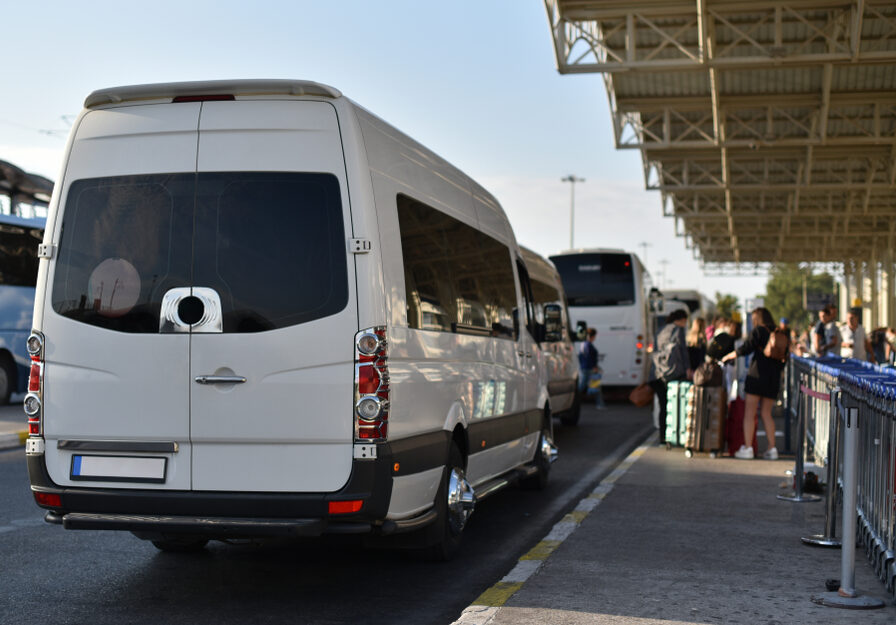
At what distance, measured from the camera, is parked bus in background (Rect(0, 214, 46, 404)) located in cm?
2053

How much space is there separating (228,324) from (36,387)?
3.61 feet

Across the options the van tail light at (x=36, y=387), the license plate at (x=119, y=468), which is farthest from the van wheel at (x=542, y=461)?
the van tail light at (x=36, y=387)

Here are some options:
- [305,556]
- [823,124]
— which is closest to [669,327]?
[305,556]

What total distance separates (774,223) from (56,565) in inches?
2151

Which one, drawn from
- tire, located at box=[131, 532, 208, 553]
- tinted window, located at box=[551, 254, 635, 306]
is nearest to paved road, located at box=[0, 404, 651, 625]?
tire, located at box=[131, 532, 208, 553]

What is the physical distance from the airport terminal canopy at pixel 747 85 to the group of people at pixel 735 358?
805cm

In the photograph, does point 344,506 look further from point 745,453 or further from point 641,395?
point 641,395

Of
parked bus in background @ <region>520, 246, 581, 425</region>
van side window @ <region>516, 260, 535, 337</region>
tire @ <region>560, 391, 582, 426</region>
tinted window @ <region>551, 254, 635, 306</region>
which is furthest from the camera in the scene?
tinted window @ <region>551, 254, 635, 306</region>

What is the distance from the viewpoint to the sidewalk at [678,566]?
17.2 feet

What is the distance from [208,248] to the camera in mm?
5512

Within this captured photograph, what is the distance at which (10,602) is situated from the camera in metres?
5.72

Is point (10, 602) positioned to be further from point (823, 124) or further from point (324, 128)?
point (823, 124)

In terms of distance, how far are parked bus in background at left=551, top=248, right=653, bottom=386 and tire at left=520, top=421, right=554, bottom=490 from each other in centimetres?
1387

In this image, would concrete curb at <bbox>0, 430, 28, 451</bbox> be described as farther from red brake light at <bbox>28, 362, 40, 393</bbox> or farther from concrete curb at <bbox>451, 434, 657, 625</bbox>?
red brake light at <bbox>28, 362, 40, 393</bbox>
